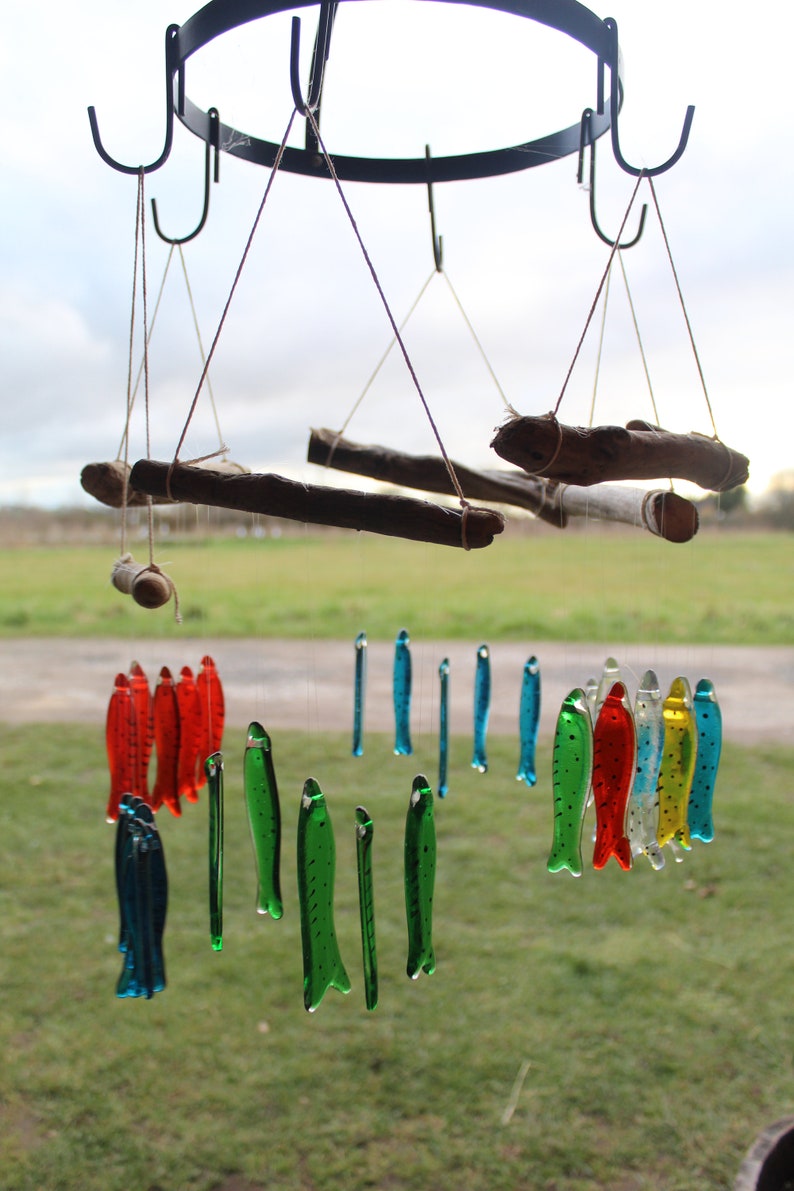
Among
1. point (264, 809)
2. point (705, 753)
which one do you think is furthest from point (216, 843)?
point (705, 753)

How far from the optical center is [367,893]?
110cm

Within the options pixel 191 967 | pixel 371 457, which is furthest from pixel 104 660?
pixel 371 457

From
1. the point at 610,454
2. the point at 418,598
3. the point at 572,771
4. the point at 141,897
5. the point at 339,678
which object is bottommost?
the point at 339,678

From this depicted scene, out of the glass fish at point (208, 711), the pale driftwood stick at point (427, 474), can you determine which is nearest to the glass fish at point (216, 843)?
the glass fish at point (208, 711)

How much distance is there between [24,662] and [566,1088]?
4899 mm

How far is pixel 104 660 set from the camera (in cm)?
620

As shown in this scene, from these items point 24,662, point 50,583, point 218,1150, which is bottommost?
point 218,1150

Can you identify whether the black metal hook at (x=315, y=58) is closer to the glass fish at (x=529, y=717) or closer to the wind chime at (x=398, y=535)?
the wind chime at (x=398, y=535)

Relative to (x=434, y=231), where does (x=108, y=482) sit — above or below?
below

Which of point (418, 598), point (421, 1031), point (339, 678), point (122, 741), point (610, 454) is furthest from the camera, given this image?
point (418, 598)

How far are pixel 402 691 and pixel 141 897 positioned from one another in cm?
77

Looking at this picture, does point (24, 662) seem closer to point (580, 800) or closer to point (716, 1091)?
point (716, 1091)

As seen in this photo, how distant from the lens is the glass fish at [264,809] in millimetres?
1195

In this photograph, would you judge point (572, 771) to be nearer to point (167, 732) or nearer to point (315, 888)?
point (315, 888)
